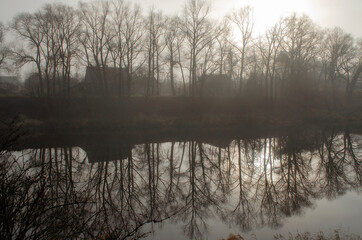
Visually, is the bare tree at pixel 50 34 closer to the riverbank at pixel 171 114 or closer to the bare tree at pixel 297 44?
the riverbank at pixel 171 114

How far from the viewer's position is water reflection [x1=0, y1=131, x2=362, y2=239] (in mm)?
Result: 4793

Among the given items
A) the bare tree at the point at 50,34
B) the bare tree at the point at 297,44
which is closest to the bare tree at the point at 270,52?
the bare tree at the point at 297,44

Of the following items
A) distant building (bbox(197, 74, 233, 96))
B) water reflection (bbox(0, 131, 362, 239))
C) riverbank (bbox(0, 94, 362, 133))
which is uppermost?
distant building (bbox(197, 74, 233, 96))

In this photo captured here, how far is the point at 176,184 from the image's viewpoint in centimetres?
1066

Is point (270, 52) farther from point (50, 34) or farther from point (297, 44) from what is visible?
point (50, 34)

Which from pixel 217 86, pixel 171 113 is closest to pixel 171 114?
pixel 171 113

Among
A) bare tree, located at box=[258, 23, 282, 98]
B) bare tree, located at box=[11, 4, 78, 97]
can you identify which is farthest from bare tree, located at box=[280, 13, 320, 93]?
bare tree, located at box=[11, 4, 78, 97]

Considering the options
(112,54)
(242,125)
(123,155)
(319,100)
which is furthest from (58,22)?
→ (319,100)

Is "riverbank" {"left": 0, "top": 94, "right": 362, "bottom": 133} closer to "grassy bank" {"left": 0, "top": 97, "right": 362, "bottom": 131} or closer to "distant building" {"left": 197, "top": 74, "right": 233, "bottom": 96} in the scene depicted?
"grassy bank" {"left": 0, "top": 97, "right": 362, "bottom": 131}

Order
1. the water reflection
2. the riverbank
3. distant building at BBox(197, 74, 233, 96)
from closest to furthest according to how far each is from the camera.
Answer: the water reflection < the riverbank < distant building at BBox(197, 74, 233, 96)

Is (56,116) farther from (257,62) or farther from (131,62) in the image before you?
(257,62)

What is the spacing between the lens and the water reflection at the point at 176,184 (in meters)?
4.79

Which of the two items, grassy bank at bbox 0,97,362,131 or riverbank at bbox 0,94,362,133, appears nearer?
riverbank at bbox 0,94,362,133

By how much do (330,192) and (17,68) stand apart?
105ft
